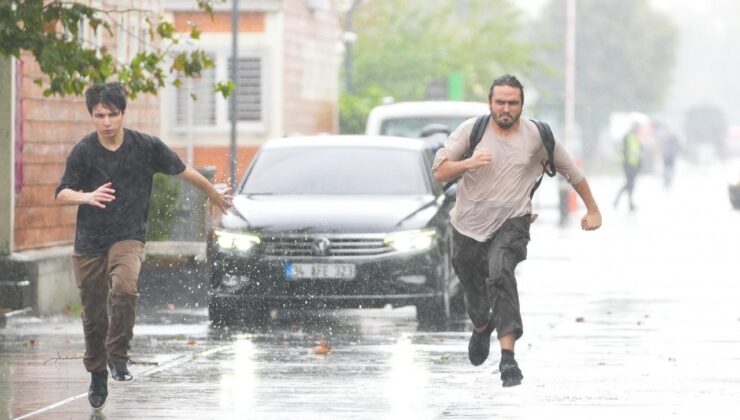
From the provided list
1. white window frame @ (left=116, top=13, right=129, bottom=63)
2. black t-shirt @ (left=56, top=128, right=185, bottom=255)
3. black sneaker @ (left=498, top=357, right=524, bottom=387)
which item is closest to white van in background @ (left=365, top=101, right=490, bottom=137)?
white window frame @ (left=116, top=13, right=129, bottom=63)

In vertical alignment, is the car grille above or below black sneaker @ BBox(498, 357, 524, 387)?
above

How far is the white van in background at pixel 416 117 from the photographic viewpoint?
27.4 metres

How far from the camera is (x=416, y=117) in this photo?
27.5 m

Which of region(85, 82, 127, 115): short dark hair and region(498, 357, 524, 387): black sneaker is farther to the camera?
region(498, 357, 524, 387): black sneaker

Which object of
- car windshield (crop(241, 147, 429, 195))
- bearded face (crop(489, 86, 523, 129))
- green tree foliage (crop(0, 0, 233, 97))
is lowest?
car windshield (crop(241, 147, 429, 195))

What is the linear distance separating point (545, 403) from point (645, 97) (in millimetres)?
100682

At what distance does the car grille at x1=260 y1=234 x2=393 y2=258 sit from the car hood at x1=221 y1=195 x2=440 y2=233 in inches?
2.5

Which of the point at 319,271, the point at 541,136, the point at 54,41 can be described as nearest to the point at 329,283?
the point at 319,271

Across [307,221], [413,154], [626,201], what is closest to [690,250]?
[413,154]

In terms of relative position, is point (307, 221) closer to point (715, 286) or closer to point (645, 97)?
point (715, 286)

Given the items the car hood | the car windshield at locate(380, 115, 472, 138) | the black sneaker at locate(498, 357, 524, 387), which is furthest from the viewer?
the car windshield at locate(380, 115, 472, 138)

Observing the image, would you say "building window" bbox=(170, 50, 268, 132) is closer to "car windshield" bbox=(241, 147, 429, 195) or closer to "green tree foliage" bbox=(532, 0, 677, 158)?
"car windshield" bbox=(241, 147, 429, 195)

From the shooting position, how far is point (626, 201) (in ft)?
175

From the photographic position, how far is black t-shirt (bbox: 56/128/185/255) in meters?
11.3
